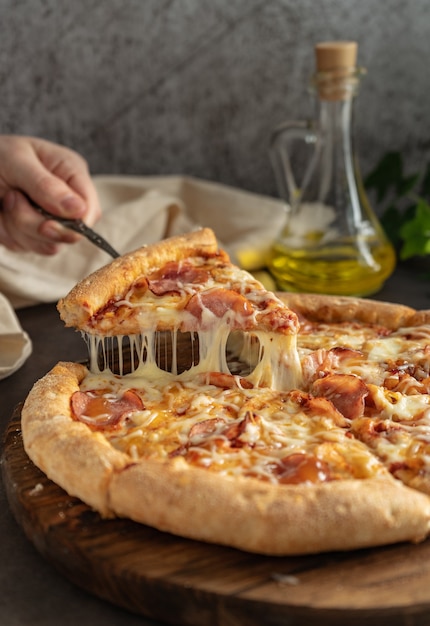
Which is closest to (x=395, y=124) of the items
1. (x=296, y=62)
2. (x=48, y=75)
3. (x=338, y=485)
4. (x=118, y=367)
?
(x=296, y=62)

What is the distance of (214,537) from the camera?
192 centimetres

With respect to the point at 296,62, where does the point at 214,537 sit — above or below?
below

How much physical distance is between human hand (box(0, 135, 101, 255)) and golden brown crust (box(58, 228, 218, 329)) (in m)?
0.55

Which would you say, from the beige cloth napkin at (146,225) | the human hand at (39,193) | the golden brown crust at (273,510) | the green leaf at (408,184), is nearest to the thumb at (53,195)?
the human hand at (39,193)

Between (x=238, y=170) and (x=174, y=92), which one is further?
(x=238, y=170)

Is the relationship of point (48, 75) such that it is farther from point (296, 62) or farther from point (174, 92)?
point (296, 62)

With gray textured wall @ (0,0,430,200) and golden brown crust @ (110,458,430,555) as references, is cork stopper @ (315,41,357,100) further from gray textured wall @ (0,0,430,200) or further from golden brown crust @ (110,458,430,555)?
golden brown crust @ (110,458,430,555)

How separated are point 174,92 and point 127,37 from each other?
0.41 metres

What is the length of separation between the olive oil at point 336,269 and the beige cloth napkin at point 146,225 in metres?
0.38

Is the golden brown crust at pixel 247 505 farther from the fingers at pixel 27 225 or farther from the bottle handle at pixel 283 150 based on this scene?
the bottle handle at pixel 283 150

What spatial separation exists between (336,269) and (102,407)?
1695 millimetres

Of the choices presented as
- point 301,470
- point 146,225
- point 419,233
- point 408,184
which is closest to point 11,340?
point 146,225

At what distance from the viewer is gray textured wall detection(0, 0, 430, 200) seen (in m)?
4.53

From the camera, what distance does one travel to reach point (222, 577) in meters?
1.84
